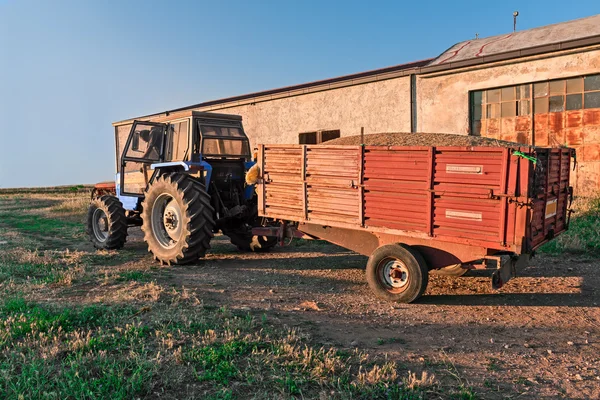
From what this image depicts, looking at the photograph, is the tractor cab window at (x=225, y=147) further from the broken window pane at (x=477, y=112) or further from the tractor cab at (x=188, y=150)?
the broken window pane at (x=477, y=112)

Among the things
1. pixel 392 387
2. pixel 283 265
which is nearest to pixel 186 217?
pixel 283 265

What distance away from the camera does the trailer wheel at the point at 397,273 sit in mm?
4836

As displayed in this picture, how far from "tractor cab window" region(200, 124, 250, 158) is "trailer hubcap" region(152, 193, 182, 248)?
0.99 meters

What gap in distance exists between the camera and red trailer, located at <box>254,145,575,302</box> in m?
4.33

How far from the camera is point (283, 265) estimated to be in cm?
713

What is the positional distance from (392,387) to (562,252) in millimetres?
6046

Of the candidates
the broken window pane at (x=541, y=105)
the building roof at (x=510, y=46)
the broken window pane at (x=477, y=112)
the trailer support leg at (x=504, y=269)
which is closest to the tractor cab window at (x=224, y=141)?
the trailer support leg at (x=504, y=269)

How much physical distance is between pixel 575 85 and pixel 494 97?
1909mm

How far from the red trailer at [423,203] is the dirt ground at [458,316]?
16.8 inches

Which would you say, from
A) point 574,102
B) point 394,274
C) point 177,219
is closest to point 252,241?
point 177,219

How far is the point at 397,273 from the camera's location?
510 centimetres

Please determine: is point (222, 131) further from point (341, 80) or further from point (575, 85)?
point (341, 80)

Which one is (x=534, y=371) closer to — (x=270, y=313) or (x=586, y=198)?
(x=270, y=313)

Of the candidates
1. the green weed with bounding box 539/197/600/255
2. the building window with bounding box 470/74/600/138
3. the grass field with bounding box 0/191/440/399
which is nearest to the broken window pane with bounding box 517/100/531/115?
the building window with bounding box 470/74/600/138
